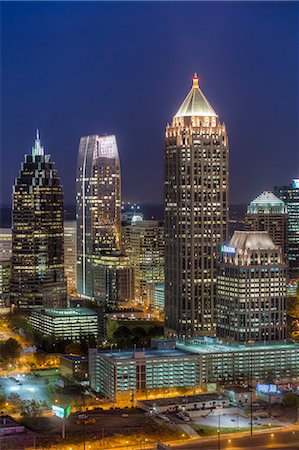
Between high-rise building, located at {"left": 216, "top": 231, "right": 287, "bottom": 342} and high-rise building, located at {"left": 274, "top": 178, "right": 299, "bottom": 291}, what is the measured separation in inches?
402

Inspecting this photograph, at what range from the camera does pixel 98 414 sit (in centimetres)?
1612

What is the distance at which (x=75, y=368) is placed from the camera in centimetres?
1906

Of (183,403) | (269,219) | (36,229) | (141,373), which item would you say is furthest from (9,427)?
(269,219)

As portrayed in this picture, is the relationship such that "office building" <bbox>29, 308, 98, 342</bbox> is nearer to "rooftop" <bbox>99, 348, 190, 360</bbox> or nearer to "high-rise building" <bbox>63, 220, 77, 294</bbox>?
"rooftop" <bbox>99, 348, 190, 360</bbox>

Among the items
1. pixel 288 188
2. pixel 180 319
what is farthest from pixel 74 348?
pixel 288 188

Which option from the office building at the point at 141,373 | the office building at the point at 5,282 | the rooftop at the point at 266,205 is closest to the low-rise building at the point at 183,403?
the office building at the point at 141,373

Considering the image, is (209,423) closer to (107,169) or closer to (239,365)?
(239,365)

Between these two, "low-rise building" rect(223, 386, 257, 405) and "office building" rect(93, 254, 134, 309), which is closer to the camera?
"low-rise building" rect(223, 386, 257, 405)

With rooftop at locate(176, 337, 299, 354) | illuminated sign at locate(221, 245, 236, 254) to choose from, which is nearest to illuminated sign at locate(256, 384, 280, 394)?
rooftop at locate(176, 337, 299, 354)

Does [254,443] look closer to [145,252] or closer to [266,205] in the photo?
[145,252]

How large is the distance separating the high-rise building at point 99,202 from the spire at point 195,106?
9787mm

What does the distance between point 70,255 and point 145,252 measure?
412 centimetres

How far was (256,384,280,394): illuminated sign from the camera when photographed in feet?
57.3

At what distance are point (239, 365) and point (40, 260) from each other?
11.3 meters
